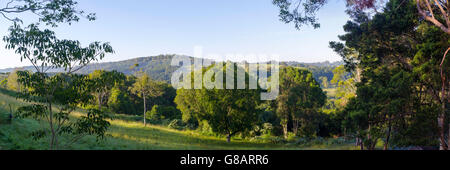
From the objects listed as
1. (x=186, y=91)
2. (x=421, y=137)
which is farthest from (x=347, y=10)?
(x=186, y=91)

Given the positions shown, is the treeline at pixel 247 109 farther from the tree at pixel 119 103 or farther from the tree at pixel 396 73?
the tree at pixel 396 73

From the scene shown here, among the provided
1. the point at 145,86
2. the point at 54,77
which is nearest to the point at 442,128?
the point at 54,77

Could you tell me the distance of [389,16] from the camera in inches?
551

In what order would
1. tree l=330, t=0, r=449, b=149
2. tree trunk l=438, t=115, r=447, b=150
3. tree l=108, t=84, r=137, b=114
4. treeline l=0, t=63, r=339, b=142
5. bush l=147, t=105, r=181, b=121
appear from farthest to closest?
tree l=108, t=84, r=137, b=114 → bush l=147, t=105, r=181, b=121 → treeline l=0, t=63, r=339, b=142 → tree l=330, t=0, r=449, b=149 → tree trunk l=438, t=115, r=447, b=150

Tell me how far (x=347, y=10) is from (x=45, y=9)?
15349 mm

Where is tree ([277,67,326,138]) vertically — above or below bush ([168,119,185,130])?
above

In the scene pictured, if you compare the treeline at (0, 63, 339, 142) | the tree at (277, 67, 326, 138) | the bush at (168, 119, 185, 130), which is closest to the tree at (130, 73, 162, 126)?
the treeline at (0, 63, 339, 142)

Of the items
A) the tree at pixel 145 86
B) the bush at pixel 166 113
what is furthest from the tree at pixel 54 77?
the bush at pixel 166 113

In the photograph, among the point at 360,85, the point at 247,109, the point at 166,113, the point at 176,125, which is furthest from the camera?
the point at 166,113

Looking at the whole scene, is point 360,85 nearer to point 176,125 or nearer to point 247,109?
point 247,109

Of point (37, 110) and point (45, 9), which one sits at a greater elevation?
point (45, 9)

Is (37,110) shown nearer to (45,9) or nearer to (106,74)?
(106,74)

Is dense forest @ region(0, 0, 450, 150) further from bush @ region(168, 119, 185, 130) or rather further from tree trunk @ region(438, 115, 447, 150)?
bush @ region(168, 119, 185, 130)

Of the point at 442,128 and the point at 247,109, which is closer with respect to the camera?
the point at 442,128
